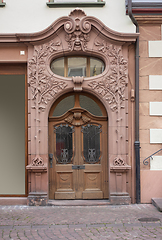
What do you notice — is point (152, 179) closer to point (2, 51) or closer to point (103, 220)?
point (103, 220)

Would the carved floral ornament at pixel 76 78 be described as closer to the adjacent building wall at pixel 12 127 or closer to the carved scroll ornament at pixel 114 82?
the carved scroll ornament at pixel 114 82

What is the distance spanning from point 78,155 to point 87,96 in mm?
1737

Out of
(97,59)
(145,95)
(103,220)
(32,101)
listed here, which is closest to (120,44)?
(97,59)

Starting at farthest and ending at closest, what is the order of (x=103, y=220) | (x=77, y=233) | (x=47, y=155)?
(x=47, y=155), (x=103, y=220), (x=77, y=233)

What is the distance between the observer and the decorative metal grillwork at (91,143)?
8.30m

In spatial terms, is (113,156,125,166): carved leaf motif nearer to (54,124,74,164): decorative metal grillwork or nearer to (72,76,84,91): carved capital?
(54,124,74,164): decorative metal grillwork

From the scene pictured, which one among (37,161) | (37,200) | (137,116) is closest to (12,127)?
(37,161)

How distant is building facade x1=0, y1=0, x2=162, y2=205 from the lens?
7.96 metres

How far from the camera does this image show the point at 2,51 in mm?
8164

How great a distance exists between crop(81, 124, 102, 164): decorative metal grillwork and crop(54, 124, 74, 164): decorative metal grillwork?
1.33 ft

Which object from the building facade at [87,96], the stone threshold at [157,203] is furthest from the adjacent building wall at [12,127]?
the stone threshold at [157,203]

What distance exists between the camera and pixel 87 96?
27.5ft

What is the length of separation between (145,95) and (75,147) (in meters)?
2.49

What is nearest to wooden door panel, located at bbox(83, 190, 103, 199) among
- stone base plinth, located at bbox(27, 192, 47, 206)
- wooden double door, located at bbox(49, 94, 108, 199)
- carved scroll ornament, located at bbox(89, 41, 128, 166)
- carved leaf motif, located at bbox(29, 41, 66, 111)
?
wooden double door, located at bbox(49, 94, 108, 199)
